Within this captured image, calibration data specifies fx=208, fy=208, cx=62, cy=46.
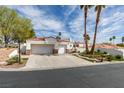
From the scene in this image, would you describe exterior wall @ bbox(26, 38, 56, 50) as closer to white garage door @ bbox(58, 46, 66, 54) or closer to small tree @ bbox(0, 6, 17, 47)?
white garage door @ bbox(58, 46, 66, 54)

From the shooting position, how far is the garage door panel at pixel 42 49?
3472cm

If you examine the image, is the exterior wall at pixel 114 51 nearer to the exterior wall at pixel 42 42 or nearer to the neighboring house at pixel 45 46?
the neighboring house at pixel 45 46

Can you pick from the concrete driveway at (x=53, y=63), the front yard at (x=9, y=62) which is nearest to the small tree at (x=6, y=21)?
the front yard at (x=9, y=62)

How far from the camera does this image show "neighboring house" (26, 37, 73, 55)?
34.4 meters

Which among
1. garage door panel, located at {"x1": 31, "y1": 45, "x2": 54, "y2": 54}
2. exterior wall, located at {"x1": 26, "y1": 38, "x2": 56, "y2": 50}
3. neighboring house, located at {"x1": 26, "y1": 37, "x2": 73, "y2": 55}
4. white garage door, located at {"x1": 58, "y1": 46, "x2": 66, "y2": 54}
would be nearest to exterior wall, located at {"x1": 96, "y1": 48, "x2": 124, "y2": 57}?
white garage door, located at {"x1": 58, "y1": 46, "x2": 66, "y2": 54}

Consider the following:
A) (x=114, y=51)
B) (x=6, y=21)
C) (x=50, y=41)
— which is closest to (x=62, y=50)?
(x=50, y=41)

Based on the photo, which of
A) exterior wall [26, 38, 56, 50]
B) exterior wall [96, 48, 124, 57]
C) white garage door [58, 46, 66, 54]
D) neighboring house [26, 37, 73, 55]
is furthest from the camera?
white garage door [58, 46, 66, 54]

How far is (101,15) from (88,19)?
4181 mm

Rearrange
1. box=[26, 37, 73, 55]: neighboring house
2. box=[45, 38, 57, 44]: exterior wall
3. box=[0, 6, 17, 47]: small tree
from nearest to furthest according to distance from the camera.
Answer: box=[26, 37, 73, 55]: neighboring house → box=[45, 38, 57, 44]: exterior wall → box=[0, 6, 17, 47]: small tree
